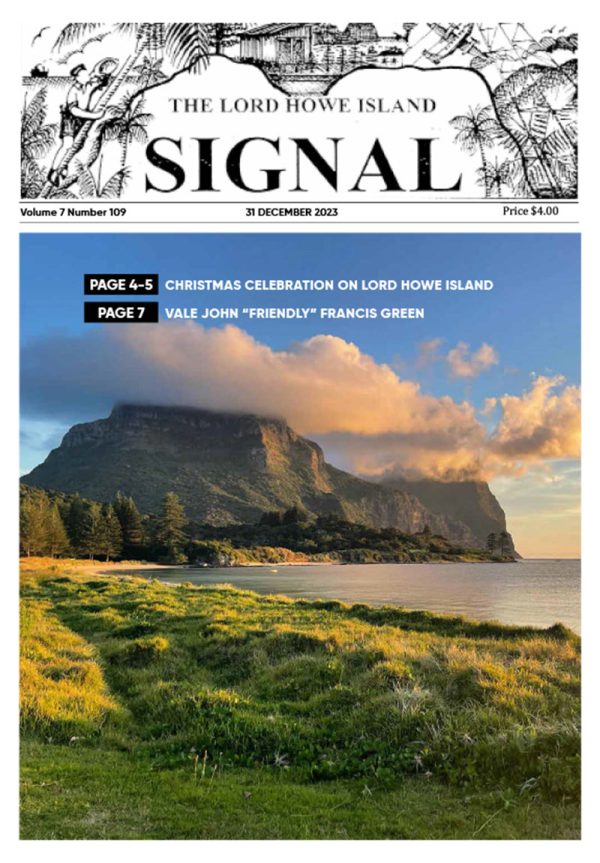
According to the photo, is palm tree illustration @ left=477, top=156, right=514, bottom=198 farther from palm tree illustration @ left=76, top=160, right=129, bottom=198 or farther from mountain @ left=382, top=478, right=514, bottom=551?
palm tree illustration @ left=76, top=160, right=129, bottom=198

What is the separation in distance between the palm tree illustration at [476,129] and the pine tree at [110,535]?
8.32 metres

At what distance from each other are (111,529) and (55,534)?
1.19 metres

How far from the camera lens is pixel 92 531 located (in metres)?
12.4

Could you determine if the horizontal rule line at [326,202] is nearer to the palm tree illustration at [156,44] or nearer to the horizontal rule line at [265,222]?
the horizontal rule line at [265,222]

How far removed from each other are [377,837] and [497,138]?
973 centimetres

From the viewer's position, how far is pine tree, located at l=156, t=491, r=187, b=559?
Result: 41.3 feet

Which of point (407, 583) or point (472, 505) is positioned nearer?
point (472, 505)

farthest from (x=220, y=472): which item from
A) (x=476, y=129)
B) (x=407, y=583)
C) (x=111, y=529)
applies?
(x=476, y=129)

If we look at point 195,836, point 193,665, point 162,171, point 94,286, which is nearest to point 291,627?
point 193,665

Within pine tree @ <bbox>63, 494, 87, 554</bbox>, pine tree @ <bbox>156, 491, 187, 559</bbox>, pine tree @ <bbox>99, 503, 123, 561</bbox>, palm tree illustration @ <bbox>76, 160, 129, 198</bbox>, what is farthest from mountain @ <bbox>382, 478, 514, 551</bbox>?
palm tree illustration @ <bbox>76, 160, 129, 198</bbox>

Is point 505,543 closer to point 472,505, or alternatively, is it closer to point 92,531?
point 472,505

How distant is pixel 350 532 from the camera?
41.4ft

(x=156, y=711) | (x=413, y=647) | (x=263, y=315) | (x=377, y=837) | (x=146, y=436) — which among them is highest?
(x=263, y=315)

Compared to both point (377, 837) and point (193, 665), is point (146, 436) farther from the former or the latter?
point (377, 837)
